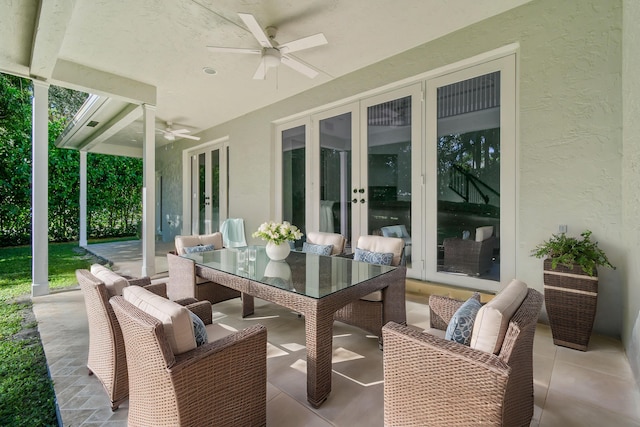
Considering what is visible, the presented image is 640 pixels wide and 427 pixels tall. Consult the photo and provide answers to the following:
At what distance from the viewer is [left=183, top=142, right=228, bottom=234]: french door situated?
6.93 metres

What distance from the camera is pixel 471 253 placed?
3346 mm

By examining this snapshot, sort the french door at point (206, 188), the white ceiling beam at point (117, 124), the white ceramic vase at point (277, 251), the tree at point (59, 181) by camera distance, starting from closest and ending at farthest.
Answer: the white ceramic vase at point (277, 251) < the white ceiling beam at point (117, 124) < the french door at point (206, 188) < the tree at point (59, 181)

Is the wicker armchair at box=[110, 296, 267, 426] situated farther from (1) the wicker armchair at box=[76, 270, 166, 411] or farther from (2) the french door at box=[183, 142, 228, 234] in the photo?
(2) the french door at box=[183, 142, 228, 234]

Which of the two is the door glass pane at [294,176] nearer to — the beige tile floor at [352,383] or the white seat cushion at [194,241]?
the white seat cushion at [194,241]

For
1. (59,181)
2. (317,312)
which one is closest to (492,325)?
(317,312)

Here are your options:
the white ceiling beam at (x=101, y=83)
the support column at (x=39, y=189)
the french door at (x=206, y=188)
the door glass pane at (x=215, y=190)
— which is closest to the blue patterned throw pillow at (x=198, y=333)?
the support column at (x=39, y=189)

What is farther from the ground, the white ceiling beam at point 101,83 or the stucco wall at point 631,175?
the white ceiling beam at point 101,83

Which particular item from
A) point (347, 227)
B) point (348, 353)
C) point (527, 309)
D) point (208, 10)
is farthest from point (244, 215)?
point (527, 309)

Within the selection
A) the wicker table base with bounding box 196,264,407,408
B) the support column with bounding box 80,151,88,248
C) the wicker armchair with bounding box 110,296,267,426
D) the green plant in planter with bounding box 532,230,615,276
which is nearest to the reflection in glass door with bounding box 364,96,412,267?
the green plant in planter with bounding box 532,230,615,276

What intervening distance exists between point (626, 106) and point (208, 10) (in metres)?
3.60

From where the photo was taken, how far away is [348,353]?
7.39 ft

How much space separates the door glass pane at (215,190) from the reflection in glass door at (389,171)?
4.10 meters

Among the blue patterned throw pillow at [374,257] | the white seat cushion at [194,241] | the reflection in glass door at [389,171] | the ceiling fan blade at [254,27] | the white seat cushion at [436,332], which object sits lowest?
the white seat cushion at [436,332]

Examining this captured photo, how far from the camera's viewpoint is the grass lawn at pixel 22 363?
162cm
